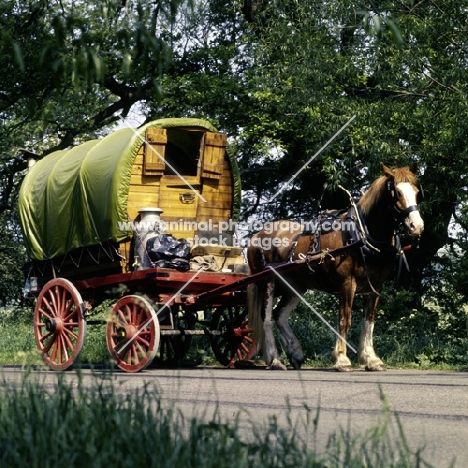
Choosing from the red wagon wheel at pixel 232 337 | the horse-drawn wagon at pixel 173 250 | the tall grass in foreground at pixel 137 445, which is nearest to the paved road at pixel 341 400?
the tall grass in foreground at pixel 137 445

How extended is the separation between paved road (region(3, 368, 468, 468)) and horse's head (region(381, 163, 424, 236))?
1.80 meters

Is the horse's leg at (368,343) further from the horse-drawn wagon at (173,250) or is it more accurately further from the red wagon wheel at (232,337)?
the red wagon wheel at (232,337)

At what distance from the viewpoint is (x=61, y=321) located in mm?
14922

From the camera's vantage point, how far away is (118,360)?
553 inches

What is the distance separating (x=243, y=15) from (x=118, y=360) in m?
13.8

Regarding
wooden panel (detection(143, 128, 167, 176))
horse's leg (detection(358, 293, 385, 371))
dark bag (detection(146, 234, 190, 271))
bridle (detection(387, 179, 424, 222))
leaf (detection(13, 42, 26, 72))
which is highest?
wooden panel (detection(143, 128, 167, 176))

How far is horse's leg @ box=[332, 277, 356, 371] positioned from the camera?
46.5 feet

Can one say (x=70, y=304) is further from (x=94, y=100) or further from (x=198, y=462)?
(x=94, y=100)

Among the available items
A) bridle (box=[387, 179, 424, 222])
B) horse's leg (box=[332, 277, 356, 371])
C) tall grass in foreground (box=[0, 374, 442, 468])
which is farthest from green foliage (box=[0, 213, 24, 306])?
tall grass in foreground (box=[0, 374, 442, 468])

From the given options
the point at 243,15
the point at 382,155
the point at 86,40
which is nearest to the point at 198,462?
the point at 86,40

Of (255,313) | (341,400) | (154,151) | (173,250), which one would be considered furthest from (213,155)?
(341,400)

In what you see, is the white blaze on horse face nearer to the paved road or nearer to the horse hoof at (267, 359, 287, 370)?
the paved road

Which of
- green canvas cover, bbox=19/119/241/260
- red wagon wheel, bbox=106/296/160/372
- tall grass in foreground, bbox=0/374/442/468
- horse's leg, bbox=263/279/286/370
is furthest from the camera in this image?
horse's leg, bbox=263/279/286/370

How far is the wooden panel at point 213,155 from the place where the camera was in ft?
51.3
